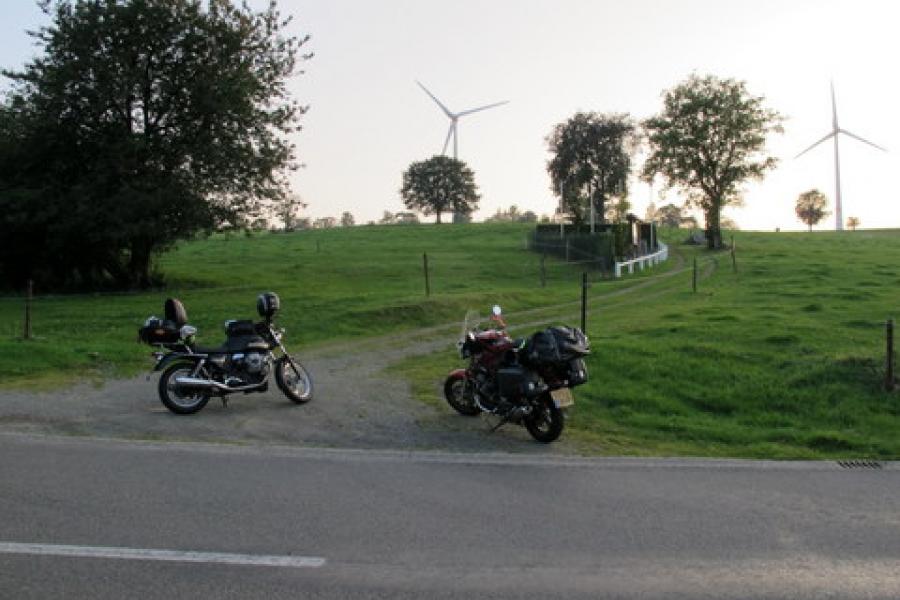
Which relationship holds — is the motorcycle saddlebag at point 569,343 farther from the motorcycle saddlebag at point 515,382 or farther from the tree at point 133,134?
the tree at point 133,134

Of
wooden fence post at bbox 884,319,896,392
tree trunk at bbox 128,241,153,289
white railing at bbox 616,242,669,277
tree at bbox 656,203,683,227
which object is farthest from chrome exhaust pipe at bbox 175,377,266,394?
tree at bbox 656,203,683,227

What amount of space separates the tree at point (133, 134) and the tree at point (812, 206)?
114913 mm

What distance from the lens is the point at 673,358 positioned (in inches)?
512

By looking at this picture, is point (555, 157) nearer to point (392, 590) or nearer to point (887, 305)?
point (887, 305)

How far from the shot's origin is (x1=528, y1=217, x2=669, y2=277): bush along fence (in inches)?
1476

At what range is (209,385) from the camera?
9.81 meters

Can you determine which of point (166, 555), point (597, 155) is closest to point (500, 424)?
point (166, 555)

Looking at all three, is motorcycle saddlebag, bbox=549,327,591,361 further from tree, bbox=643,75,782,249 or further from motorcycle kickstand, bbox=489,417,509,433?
tree, bbox=643,75,782,249

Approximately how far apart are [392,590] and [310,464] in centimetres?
312

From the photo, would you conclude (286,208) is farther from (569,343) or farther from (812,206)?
(812,206)

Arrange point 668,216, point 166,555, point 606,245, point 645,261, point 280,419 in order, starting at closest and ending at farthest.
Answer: point 166,555 < point 280,419 < point 606,245 < point 645,261 < point 668,216

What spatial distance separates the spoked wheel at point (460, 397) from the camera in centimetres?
991

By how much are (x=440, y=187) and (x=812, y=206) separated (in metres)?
65.4

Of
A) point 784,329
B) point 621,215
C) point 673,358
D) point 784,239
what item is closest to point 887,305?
point 784,329
